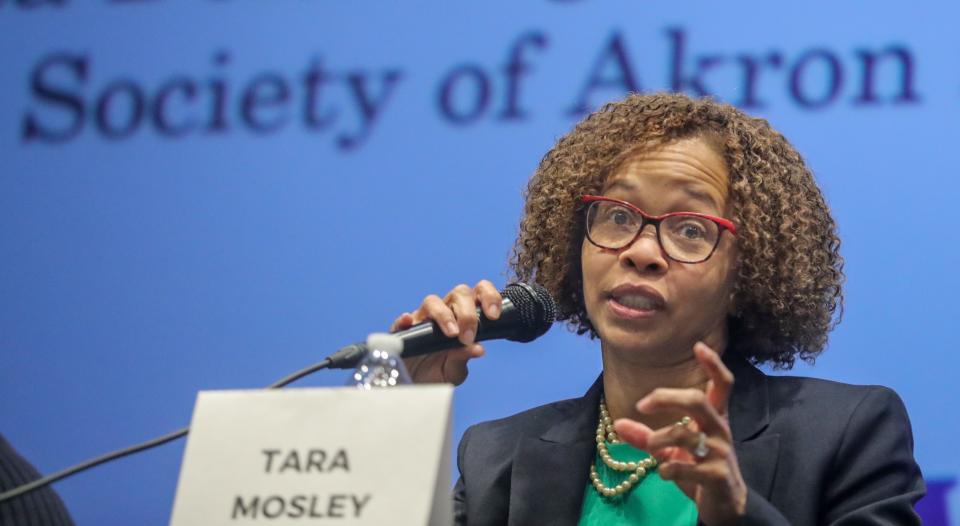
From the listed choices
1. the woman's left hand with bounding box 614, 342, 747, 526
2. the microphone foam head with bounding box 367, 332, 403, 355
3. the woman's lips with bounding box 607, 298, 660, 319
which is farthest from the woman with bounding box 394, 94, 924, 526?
the woman's left hand with bounding box 614, 342, 747, 526

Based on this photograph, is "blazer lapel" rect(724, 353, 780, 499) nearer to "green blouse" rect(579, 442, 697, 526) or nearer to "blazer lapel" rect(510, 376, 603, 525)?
"green blouse" rect(579, 442, 697, 526)

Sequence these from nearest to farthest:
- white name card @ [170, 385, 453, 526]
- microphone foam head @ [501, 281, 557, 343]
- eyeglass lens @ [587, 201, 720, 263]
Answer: white name card @ [170, 385, 453, 526]
microphone foam head @ [501, 281, 557, 343]
eyeglass lens @ [587, 201, 720, 263]

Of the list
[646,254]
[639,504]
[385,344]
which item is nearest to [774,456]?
[639,504]

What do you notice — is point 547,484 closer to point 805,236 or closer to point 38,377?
point 805,236

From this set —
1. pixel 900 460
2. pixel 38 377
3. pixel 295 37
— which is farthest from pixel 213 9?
pixel 900 460

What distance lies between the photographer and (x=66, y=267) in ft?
8.66

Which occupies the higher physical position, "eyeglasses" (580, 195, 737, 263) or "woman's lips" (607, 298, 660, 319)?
"eyeglasses" (580, 195, 737, 263)

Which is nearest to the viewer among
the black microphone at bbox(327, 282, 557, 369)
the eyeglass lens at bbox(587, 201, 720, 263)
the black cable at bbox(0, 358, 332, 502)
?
the black cable at bbox(0, 358, 332, 502)

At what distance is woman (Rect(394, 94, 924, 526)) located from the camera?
64.9 inches

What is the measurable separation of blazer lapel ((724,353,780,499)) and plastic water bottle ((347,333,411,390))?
509mm

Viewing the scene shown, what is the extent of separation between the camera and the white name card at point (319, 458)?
3.80ft

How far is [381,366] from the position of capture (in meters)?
1.36

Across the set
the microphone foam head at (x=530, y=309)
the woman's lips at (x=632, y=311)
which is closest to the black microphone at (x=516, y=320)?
the microphone foam head at (x=530, y=309)

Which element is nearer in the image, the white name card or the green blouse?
the white name card
